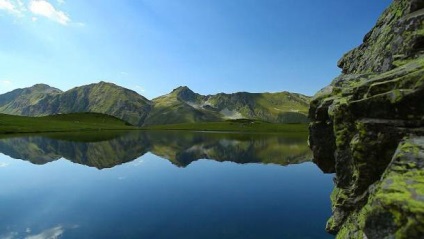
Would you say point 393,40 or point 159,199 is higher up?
point 393,40

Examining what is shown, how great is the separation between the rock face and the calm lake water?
988cm

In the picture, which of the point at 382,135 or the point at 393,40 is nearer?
the point at 382,135

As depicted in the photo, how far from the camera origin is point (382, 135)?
17391 mm

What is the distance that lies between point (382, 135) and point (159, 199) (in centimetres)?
3173

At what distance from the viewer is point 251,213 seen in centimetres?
3634

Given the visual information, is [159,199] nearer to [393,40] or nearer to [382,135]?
[382,135]

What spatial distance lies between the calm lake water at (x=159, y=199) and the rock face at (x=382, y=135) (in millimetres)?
9885

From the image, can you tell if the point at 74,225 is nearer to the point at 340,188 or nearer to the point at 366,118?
the point at 340,188

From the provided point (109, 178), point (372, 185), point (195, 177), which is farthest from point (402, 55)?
point (109, 178)

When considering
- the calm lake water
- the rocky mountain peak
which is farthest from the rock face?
the calm lake water

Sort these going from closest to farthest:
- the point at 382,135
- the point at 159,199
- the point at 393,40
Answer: the point at 382,135 → the point at 393,40 → the point at 159,199

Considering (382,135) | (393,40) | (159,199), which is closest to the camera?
(382,135)

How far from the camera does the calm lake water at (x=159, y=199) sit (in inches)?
1192

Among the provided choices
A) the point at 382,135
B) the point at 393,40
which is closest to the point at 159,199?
the point at 382,135
